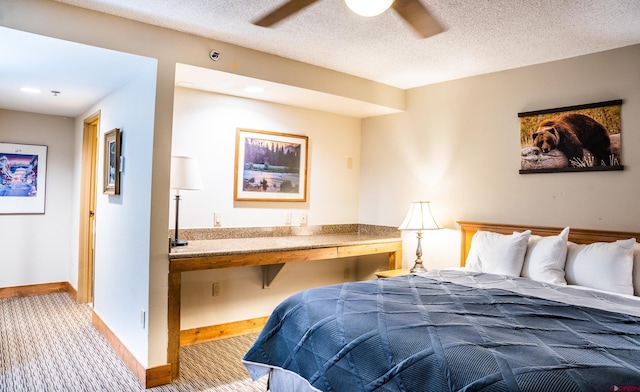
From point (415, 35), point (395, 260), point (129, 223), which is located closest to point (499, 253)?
point (395, 260)

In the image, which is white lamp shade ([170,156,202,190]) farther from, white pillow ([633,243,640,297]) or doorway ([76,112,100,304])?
white pillow ([633,243,640,297])

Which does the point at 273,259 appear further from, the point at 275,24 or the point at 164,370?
the point at 275,24

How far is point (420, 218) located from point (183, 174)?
6.88 feet

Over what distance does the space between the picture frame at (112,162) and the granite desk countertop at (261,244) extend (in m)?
0.76

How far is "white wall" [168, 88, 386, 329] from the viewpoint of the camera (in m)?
3.55

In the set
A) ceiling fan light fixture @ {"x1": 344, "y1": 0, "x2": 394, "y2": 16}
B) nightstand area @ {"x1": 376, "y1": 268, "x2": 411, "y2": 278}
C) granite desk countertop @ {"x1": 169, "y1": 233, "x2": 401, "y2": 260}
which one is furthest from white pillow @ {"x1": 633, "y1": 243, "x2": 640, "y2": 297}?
ceiling fan light fixture @ {"x1": 344, "y1": 0, "x2": 394, "y2": 16}

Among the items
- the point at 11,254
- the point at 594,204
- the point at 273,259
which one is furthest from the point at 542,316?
the point at 11,254

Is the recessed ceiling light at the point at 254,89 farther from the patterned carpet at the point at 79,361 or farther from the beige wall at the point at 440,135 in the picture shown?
the patterned carpet at the point at 79,361

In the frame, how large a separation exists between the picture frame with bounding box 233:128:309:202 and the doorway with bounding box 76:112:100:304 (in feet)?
6.20

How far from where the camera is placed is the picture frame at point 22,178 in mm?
4637

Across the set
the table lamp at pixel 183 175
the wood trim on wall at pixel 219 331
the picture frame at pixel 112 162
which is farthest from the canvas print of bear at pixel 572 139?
the picture frame at pixel 112 162

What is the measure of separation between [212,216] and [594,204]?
3.02 metres

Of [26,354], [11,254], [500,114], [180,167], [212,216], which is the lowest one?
[26,354]

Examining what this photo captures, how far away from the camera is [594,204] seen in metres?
3.02
